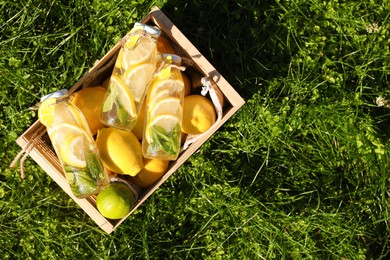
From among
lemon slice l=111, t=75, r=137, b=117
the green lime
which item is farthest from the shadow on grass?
the green lime

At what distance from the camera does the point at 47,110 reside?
2.63 metres

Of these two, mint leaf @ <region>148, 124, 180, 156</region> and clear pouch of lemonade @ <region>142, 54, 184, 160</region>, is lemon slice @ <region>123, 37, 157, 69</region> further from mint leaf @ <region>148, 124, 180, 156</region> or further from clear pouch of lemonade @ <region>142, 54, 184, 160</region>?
mint leaf @ <region>148, 124, 180, 156</region>

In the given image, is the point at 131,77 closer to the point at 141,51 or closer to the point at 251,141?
the point at 141,51

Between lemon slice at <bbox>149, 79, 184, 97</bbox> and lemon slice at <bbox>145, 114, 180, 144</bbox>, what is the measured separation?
13 centimetres

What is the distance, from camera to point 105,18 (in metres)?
3.46

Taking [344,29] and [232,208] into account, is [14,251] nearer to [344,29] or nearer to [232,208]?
[232,208]

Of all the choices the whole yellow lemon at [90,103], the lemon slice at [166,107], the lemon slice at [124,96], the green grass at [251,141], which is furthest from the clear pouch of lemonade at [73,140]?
the green grass at [251,141]

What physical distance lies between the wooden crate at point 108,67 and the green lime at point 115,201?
0.28ft

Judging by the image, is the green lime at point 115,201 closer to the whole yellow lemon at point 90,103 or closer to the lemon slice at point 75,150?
the lemon slice at point 75,150

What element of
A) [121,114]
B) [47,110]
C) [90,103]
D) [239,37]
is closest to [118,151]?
[121,114]

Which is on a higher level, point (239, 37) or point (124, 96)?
point (124, 96)

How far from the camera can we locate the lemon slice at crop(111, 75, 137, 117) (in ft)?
8.78

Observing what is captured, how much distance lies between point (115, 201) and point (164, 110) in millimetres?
562

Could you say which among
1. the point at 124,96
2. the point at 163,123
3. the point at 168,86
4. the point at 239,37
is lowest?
the point at 239,37
